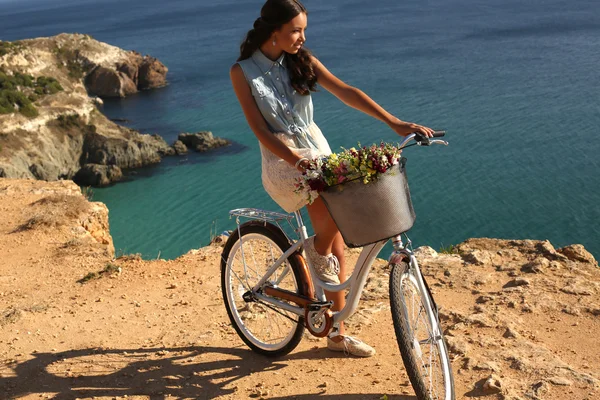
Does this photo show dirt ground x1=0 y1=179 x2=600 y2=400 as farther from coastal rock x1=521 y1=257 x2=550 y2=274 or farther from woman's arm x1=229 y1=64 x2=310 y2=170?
woman's arm x1=229 y1=64 x2=310 y2=170

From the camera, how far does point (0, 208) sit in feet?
29.6

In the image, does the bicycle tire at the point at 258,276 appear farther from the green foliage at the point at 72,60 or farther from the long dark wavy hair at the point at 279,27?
the green foliage at the point at 72,60

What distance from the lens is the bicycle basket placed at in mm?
3232

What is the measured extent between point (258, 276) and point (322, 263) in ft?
2.29

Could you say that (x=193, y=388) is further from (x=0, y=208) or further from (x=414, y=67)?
(x=414, y=67)

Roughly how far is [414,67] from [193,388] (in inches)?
1737

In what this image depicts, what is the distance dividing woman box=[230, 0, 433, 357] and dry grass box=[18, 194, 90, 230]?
5154 mm

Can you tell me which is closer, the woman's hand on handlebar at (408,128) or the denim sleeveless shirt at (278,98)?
the woman's hand on handlebar at (408,128)

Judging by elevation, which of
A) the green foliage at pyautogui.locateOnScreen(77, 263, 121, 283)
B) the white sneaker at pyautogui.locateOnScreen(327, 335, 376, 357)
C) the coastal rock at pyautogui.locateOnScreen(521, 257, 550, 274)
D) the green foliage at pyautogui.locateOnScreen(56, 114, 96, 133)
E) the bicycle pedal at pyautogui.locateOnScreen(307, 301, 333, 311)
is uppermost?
the bicycle pedal at pyautogui.locateOnScreen(307, 301, 333, 311)

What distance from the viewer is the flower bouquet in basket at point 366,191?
322 centimetres

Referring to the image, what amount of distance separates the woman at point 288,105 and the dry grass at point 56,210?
5154mm

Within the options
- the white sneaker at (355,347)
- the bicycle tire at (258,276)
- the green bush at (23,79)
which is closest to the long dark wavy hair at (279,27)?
the bicycle tire at (258,276)

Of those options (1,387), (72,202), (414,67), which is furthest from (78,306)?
(414,67)

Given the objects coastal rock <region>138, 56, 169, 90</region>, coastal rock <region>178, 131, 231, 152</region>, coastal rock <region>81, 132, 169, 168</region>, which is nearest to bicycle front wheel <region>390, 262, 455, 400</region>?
coastal rock <region>81, 132, 169, 168</region>
